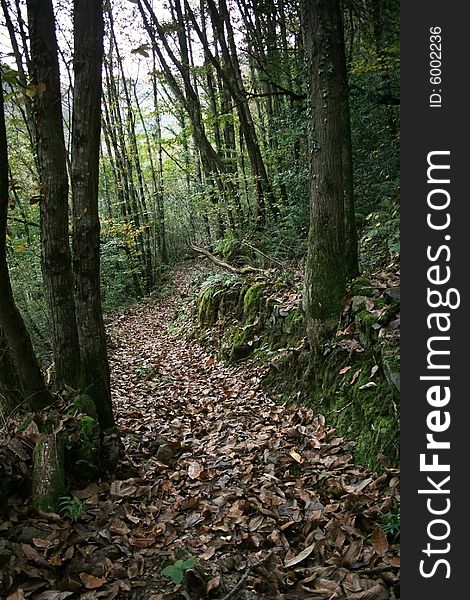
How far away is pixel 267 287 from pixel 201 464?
3.94m

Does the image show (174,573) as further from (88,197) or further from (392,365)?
(88,197)

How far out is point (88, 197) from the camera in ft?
15.8

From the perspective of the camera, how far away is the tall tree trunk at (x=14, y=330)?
3.94 m

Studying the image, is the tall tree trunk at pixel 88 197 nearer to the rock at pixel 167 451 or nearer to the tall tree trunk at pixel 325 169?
the rock at pixel 167 451

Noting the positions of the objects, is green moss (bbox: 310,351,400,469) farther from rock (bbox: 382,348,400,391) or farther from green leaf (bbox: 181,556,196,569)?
green leaf (bbox: 181,556,196,569)

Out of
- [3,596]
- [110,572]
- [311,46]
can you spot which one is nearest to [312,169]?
[311,46]

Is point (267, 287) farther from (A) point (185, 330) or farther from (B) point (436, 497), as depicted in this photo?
(B) point (436, 497)

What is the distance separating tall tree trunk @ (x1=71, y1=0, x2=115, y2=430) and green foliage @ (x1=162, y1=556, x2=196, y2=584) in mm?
2471

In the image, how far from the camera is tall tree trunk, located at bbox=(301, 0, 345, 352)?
5125 mm

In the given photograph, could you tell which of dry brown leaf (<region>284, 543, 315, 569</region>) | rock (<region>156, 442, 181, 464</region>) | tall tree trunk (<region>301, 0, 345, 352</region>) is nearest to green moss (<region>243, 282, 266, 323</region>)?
tall tree trunk (<region>301, 0, 345, 352</region>)

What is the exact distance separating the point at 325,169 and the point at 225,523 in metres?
3.76

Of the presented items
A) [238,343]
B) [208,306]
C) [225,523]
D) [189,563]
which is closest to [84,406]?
[225,523]

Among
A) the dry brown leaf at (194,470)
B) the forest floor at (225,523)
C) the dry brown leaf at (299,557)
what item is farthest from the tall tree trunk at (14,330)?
the dry brown leaf at (299,557)

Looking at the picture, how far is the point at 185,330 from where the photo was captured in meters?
11.2
